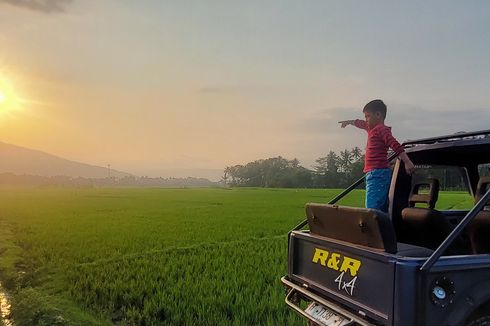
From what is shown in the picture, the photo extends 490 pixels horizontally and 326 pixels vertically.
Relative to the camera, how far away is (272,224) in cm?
1989

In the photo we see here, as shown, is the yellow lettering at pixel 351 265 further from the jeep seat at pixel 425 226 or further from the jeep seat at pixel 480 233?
the jeep seat at pixel 480 233

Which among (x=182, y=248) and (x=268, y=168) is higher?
(x=268, y=168)

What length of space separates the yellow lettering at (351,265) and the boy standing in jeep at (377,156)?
3.73 feet

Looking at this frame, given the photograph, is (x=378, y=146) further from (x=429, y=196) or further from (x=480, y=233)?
(x=480, y=233)

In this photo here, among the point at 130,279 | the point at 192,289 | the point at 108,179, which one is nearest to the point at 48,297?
the point at 130,279

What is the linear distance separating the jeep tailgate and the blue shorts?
0.81m

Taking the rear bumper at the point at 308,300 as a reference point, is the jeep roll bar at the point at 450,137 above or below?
above

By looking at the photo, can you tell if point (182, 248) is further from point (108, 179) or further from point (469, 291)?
point (108, 179)

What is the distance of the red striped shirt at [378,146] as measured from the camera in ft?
13.9

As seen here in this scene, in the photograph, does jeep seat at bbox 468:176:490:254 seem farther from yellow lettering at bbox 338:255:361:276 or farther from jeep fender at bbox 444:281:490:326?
yellow lettering at bbox 338:255:361:276

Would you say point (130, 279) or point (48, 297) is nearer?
point (48, 297)

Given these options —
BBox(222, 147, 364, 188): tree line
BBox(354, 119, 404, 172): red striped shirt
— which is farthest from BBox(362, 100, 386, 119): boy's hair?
BBox(222, 147, 364, 188): tree line

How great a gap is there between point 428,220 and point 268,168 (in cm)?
9431

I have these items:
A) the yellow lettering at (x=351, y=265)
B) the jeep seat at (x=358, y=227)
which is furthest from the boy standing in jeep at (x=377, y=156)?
the yellow lettering at (x=351, y=265)
